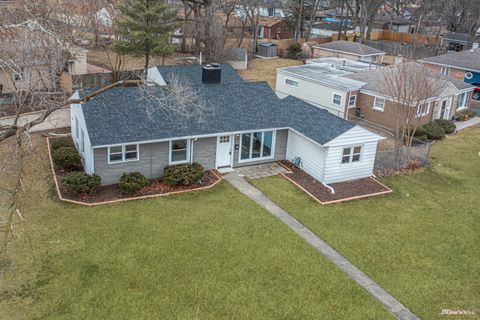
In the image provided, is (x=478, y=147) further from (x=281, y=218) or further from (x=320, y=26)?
(x=320, y=26)

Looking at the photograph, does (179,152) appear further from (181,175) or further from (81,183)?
(81,183)

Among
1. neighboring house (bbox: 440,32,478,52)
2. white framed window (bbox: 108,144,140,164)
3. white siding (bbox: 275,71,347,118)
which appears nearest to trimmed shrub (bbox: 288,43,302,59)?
white siding (bbox: 275,71,347,118)

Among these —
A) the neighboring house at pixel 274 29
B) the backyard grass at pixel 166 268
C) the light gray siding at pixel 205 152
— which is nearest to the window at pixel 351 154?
the backyard grass at pixel 166 268

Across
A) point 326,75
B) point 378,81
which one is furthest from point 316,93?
point 378,81

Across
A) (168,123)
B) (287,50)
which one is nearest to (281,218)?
(168,123)

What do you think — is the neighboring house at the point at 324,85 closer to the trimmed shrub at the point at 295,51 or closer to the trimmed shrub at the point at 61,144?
the trimmed shrub at the point at 295,51

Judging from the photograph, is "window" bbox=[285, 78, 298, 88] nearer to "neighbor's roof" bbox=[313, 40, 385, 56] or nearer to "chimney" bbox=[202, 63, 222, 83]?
"chimney" bbox=[202, 63, 222, 83]

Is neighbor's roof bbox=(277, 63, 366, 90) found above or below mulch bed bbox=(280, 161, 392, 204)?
above
